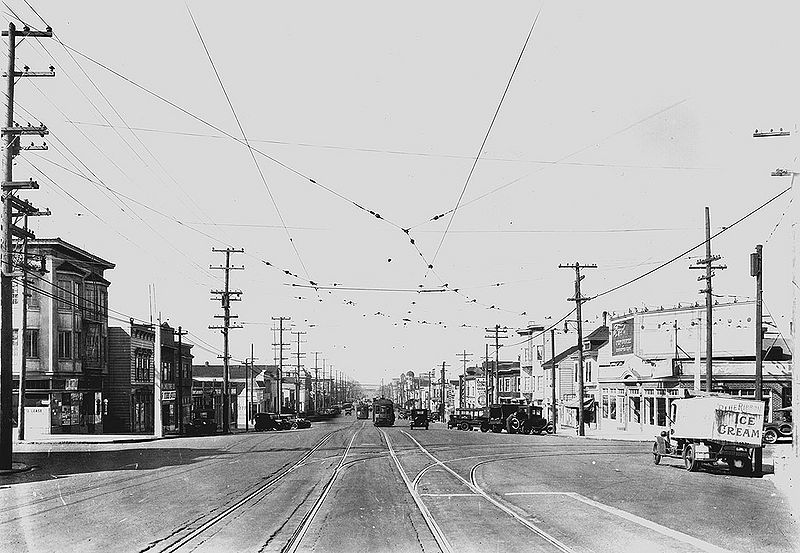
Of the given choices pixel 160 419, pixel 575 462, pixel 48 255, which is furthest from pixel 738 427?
pixel 48 255

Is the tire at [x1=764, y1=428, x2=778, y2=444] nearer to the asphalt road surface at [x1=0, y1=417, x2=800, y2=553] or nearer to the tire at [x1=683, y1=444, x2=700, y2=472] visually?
the asphalt road surface at [x1=0, y1=417, x2=800, y2=553]

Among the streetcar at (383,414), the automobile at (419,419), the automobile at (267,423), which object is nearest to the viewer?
the automobile at (267,423)

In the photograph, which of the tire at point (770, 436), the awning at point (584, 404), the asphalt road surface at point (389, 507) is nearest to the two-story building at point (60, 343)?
the asphalt road surface at point (389, 507)

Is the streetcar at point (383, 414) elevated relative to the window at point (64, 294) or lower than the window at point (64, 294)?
lower

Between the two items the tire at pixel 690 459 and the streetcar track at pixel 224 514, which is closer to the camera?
the streetcar track at pixel 224 514

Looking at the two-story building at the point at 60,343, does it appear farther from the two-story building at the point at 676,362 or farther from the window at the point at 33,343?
the two-story building at the point at 676,362

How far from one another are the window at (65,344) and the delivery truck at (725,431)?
4053 centimetres

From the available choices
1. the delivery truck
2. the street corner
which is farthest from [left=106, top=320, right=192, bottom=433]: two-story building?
the delivery truck

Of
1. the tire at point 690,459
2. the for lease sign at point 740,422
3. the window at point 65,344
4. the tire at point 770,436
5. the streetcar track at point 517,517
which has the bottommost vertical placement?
the tire at point 770,436

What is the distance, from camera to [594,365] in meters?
77.5

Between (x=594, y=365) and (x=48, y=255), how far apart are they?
4622 centimetres

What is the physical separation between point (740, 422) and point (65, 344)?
42.4 meters

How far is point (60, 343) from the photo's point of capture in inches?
2159

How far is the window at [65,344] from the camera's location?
54812 mm
